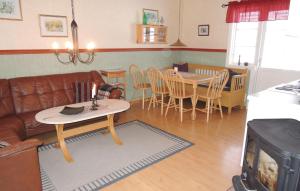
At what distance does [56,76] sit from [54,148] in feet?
4.23

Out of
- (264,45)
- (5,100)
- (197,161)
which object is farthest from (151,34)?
(197,161)

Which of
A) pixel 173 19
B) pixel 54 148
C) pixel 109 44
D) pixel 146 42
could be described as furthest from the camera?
pixel 173 19

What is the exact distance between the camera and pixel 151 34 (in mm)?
5078

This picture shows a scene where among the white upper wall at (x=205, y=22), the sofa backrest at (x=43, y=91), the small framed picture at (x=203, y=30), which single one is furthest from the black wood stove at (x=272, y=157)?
the small framed picture at (x=203, y=30)

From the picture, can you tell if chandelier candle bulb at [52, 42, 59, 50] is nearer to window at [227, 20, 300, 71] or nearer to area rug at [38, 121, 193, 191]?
area rug at [38, 121, 193, 191]

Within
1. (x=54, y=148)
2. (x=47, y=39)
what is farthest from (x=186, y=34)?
(x=54, y=148)

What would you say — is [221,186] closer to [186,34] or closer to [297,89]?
[297,89]

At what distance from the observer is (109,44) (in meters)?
4.53

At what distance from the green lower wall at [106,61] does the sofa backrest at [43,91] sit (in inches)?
7.3

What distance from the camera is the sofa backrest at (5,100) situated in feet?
10.3

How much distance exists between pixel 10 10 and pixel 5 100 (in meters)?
1.30

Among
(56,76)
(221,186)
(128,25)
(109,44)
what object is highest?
(128,25)

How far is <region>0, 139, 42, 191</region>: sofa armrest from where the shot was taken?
5.14 ft

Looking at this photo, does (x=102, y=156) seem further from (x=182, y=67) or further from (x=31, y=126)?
(x=182, y=67)
